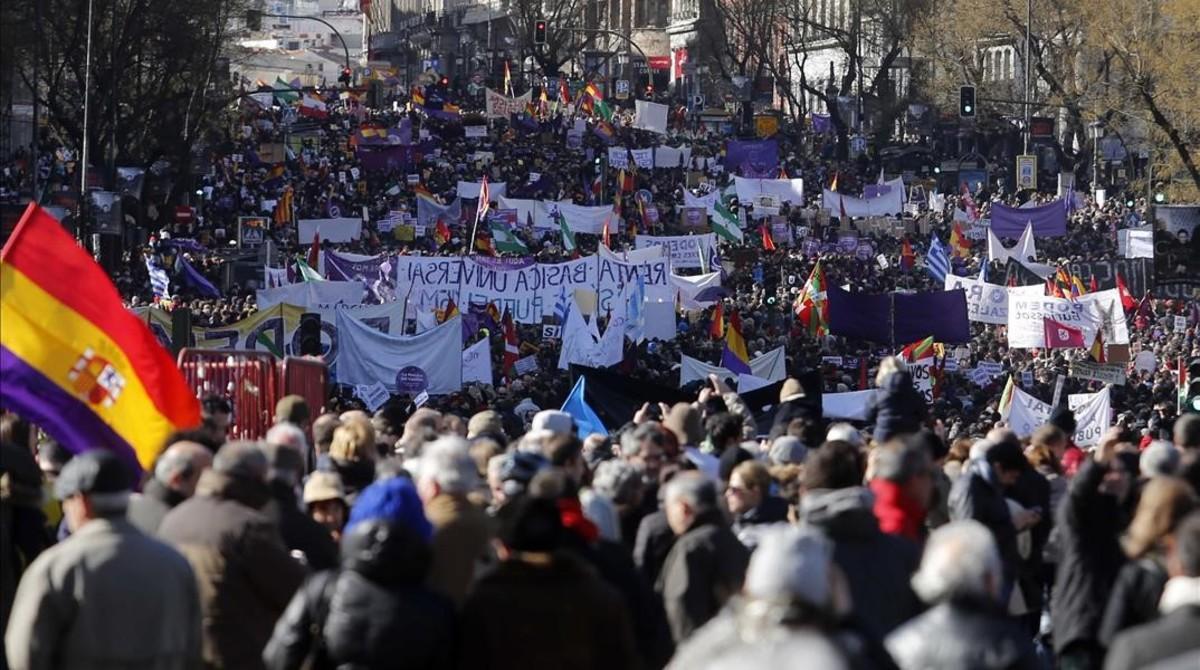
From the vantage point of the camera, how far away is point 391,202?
60781 mm

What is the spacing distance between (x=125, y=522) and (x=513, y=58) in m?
122

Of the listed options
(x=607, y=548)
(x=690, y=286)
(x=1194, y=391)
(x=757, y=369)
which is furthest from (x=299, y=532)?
(x=690, y=286)

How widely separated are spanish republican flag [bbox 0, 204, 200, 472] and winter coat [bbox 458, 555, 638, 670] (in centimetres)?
335

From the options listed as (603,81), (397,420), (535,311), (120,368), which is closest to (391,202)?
(535,311)

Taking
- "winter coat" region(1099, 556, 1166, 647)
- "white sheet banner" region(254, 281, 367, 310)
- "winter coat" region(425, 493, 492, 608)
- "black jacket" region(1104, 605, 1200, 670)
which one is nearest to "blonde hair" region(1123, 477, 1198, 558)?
"winter coat" region(1099, 556, 1166, 647)

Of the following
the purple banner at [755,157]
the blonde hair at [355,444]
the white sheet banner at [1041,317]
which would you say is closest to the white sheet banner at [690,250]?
the white sheet banner at [1041,317]

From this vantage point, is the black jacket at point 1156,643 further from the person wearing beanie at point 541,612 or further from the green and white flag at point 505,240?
the green and white flag at point 505,240

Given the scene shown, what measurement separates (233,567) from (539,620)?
148 centimetres

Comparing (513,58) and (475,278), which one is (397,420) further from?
(513,58)

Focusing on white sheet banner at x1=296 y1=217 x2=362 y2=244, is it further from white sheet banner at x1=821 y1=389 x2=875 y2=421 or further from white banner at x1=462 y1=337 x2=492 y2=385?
white sheet banner at x1=821 y1=389 x2=875 y2=421

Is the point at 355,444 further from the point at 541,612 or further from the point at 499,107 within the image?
the point at 499,107

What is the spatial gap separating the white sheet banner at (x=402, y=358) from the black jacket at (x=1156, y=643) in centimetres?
2003

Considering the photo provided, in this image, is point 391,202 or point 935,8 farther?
point 935,8

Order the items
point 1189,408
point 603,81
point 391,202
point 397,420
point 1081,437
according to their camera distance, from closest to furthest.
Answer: point 397,420 < point 1189,408 < point 1081,437 < point 391,202 < point 603,81
